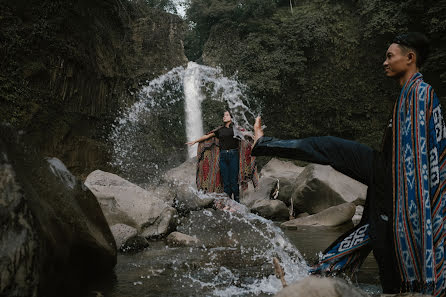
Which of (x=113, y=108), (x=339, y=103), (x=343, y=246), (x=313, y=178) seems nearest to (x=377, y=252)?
(x=343, y=246)

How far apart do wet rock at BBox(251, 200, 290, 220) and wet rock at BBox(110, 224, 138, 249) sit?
4.90 meters

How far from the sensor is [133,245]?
397 centimetres

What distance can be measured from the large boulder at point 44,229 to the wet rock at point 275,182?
260 inches

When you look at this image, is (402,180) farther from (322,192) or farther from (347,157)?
(322,192)

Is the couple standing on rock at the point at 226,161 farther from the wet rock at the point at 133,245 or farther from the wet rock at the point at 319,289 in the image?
the wet rock at the point at 319,289

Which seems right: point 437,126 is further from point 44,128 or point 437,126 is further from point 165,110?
point 165,110

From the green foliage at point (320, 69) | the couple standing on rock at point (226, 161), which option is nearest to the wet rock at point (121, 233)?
the couple standing on rock at point (226, 161)

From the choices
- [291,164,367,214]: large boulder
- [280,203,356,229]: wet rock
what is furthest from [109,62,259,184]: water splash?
[280,203,356,229]: wet rock

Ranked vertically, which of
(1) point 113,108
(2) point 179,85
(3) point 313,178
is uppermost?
(2) point 179,85

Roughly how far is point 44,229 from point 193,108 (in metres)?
18.2

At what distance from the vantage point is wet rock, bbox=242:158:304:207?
1068 centimetres

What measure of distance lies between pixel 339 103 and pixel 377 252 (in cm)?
1693

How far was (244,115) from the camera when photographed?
2003cm

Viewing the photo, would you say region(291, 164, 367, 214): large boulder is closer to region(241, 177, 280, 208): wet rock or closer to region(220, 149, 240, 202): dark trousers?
region(241, 177, 280, 208): wet rock
